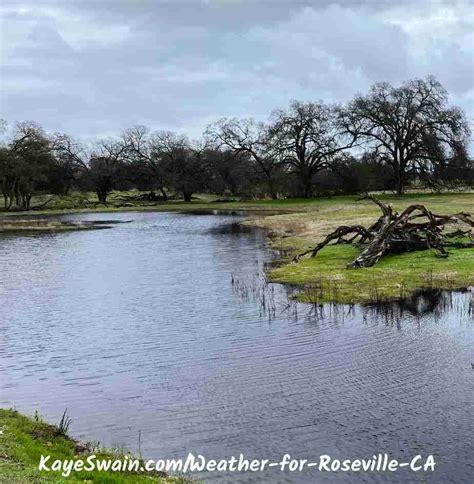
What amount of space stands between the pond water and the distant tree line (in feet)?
→ 202

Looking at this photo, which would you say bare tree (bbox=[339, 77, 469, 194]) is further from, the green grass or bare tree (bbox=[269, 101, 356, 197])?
the green grass

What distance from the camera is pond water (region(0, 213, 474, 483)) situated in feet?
35.2

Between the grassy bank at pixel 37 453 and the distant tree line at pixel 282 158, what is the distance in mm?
76388

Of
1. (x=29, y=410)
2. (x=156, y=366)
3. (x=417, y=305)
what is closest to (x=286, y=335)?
(x=156, y=366)

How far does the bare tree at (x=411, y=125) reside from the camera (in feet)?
263

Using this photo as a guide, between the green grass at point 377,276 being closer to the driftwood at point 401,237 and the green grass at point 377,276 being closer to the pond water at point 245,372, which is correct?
the driftwood at point 401,237

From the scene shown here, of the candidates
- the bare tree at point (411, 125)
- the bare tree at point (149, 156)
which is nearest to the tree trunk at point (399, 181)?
the bare tree at point (411, 125)

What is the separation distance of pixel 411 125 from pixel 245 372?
242ft

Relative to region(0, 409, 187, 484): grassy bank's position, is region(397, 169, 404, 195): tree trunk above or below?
above

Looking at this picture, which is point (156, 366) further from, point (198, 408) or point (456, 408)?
point (456, 408)

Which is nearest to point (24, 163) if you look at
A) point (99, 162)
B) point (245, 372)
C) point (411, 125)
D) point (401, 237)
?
point (99, 162)

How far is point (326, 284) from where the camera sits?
79.9ft

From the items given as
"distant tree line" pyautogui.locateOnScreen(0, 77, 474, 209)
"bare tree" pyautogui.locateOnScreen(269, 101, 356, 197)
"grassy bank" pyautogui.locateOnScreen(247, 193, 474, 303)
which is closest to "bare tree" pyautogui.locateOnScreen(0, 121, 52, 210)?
"distant tree line" pyautogui.locateOnScreen(0, 77, 474, 209)

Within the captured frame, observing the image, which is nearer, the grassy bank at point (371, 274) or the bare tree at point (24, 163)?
the grassy bank at point (371, 274)
